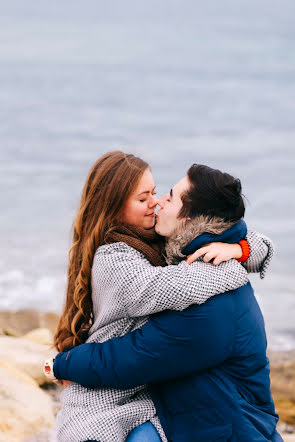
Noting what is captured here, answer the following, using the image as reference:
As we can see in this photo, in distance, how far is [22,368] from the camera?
5930 millimetres

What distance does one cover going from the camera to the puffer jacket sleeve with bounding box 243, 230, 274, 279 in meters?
3.47

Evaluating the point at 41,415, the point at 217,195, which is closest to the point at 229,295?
the point at 217,195

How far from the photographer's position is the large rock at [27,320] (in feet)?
29.6

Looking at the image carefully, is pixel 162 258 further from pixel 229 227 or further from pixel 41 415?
pixel 41 415

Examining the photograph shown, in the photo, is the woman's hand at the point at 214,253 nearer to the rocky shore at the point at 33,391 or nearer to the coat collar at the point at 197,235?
the coat collar at the point at 197,235

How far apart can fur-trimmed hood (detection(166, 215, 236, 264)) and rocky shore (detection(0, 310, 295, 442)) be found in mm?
1072

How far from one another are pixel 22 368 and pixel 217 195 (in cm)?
332

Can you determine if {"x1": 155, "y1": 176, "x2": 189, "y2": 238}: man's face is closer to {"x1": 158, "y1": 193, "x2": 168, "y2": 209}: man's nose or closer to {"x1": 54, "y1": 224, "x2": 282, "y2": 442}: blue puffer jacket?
{"x1": 158, "y1": 193, "x2": 168, "y2": 209}: man's nose

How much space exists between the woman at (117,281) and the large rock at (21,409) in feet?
4.10

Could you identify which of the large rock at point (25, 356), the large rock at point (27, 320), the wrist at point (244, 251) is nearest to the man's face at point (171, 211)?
the wrist at point (244, 251)

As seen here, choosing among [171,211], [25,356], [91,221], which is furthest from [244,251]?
[25,356]

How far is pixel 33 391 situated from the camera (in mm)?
5227

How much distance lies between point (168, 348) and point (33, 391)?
2452mm

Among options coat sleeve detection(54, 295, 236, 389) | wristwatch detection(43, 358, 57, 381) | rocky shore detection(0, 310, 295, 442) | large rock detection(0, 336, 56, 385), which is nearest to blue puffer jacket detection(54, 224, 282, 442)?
coat sleeve detection(54, 295, 236, 389)
